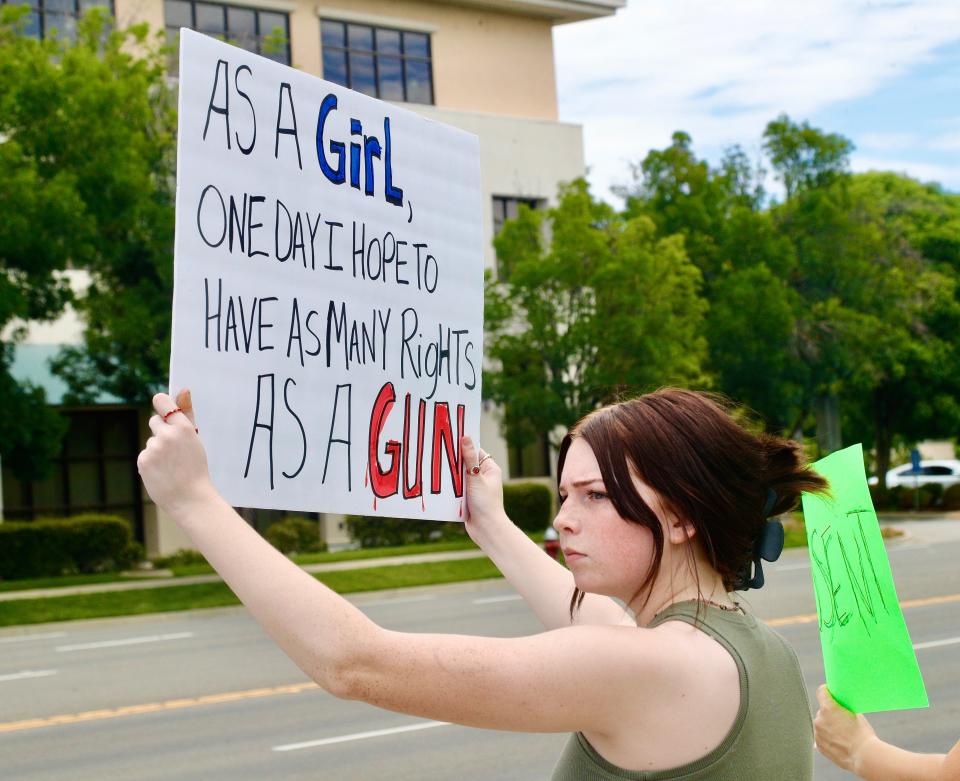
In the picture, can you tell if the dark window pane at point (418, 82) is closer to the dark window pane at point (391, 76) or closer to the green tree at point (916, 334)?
the dark window pane at point (391, 76)

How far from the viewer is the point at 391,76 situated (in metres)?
38.4

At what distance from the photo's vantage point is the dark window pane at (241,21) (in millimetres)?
35125

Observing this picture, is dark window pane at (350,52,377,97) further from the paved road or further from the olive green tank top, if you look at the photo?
the olive green tank top

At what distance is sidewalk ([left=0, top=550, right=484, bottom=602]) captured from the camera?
22766 millimetres

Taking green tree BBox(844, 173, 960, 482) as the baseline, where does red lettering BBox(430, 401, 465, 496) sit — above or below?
below

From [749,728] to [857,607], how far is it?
61 cm

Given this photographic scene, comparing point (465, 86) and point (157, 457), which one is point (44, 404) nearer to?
point (465, 86)

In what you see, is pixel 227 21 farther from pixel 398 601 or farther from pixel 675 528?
pixel 675 528

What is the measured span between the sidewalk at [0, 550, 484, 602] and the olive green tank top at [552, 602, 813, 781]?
2104 cm

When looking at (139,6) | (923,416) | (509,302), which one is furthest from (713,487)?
(923,416)

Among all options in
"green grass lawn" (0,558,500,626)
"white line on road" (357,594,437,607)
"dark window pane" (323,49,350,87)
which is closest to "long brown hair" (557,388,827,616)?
"white line on road" (357,594,437,607)

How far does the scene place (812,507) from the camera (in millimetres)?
2621

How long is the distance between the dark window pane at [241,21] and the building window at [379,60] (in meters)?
2.22

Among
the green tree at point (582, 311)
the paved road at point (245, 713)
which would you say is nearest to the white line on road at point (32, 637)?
the paved road at point (245, 713)
